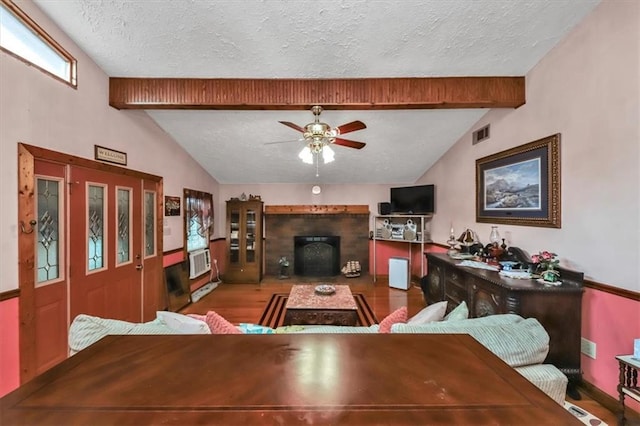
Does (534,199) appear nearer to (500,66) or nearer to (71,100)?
(500,66)

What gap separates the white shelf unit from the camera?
5.02 m

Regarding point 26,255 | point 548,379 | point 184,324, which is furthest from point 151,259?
point 548,379

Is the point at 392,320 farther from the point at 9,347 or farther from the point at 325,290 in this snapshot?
the point at 9,347

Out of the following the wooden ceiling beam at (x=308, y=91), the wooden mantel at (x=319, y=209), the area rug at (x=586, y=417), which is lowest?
the area rug at (x=586, y=417)

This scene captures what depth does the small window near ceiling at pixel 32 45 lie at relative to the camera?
1861 mm

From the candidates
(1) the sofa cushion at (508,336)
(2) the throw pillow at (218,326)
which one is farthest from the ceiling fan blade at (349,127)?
(2) the throw pillow at (218,326)

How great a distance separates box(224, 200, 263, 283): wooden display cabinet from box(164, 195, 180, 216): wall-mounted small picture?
148cm

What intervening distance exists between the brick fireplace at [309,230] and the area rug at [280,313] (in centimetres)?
146

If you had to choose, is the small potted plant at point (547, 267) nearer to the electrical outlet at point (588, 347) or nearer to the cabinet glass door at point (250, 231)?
the electrical outlet at point (588, 347)

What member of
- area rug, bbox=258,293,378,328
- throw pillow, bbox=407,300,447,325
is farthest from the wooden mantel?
throw pillow, bbox=407,300,447,325

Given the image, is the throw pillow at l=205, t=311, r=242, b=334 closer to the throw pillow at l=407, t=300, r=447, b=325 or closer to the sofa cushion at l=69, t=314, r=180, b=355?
the sofa cushion at l=69, t=314, r=180, b=355

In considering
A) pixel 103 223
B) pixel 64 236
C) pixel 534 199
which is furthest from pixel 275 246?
pixel 534 199

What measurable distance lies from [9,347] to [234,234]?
3782mm

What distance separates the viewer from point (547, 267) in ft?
7.76
